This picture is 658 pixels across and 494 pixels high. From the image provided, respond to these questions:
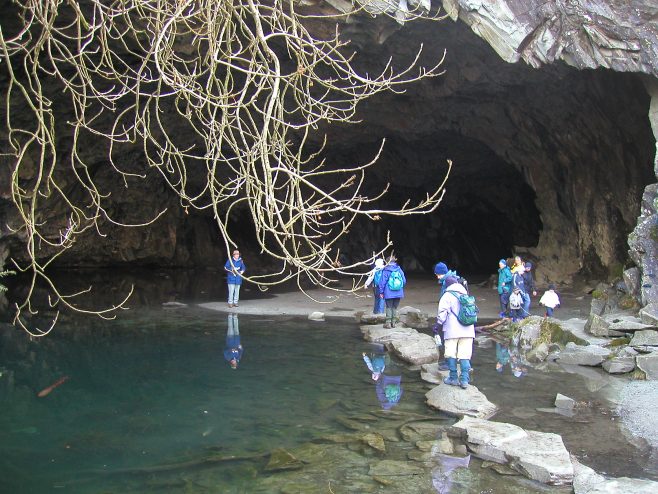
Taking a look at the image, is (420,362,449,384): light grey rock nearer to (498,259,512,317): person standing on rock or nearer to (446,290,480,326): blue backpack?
(446,290,480,326): blue backpack

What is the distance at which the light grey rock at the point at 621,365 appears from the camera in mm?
8914

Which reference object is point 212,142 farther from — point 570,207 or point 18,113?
point 570,207

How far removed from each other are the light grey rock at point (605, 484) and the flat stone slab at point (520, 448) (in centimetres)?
12

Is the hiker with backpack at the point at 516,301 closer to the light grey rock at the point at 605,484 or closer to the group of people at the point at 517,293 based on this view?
the group of people at the point at 517,293

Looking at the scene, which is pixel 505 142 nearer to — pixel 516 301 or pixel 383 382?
pixel 516 301

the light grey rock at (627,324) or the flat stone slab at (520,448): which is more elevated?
the light grey rock at (627,324)

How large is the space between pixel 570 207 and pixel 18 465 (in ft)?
54.7

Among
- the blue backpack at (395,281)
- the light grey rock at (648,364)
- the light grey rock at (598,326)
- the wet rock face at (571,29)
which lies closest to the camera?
the light grey rock at (648,364)

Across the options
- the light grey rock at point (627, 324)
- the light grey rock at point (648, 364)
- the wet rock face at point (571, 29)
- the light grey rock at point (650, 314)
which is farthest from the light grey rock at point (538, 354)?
the wet rock face at point (571, 29)

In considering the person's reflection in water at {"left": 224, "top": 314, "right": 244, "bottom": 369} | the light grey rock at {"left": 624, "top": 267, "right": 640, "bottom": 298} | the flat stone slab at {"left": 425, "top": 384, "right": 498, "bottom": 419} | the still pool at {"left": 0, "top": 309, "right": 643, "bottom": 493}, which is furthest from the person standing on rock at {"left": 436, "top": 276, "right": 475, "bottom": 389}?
the light grey rock at {"left": 624, "top": 267, "right": 640, "bottom": 298}

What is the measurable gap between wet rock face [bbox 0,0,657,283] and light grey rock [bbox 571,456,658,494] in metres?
8.76

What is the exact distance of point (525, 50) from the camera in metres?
12.0

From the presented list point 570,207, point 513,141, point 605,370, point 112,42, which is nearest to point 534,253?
point 570,207

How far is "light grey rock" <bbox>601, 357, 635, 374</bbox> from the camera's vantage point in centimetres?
891
